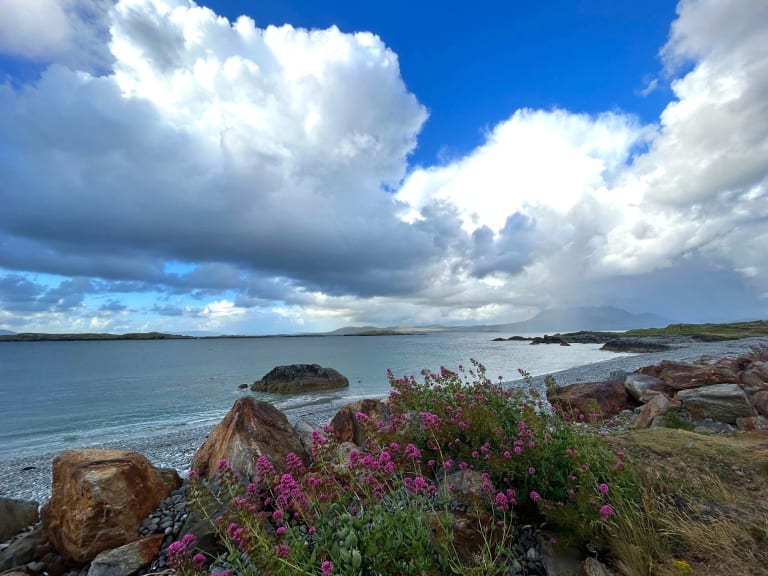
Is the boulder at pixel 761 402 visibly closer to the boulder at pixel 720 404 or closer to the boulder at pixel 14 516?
the boulder at pixel 720 404

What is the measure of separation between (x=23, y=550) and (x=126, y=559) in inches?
94.9

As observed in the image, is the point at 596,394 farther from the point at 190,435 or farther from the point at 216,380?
the point at 216,380

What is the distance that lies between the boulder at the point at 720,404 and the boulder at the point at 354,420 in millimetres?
9623

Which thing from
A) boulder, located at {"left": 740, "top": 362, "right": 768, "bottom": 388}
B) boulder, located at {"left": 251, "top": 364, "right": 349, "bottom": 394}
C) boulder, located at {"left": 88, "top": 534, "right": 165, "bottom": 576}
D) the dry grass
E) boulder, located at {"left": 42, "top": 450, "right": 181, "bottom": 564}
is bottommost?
boulder, located at {"left": 251, "top": 364, "right": 349, "bottom": 394}

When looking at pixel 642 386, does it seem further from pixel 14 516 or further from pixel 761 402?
pixel 14 516

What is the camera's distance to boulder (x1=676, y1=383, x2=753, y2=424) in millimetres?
11305

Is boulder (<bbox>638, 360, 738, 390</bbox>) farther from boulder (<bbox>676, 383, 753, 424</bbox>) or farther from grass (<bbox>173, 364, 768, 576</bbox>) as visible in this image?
grass (<bbox>173, 364, 768, 576</bbox>)

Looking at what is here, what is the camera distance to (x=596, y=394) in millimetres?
14336

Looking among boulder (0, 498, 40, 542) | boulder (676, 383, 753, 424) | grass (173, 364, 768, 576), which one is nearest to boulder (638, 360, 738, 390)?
boulder (676, 383, 753, 424)

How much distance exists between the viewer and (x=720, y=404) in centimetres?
1152

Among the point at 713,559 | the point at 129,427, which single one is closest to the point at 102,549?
the point at 713,559

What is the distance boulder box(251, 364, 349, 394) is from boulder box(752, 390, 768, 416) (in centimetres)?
3281


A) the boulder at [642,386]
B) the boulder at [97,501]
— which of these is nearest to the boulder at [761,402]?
the boulder at [642,386]

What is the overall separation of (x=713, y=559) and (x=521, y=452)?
1969mm
